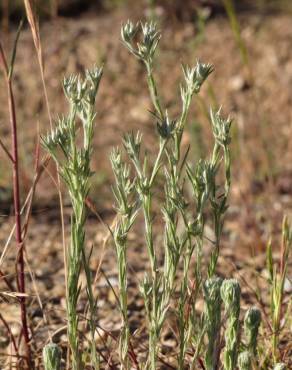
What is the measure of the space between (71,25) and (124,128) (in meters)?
1.45

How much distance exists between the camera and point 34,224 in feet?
13.3

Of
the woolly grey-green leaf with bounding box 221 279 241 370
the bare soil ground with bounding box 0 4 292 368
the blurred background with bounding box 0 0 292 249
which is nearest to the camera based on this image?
the woolly grey-green leaf with bounding box 221 279 241 370

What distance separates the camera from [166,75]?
583cm

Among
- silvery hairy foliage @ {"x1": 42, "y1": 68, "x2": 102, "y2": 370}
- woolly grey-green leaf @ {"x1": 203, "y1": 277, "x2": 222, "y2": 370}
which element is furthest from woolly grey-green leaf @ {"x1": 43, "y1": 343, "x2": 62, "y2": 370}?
woolly grey-green leaf @ {"x1": 203, "y1": 277, "x2": 222, "y2": 370}

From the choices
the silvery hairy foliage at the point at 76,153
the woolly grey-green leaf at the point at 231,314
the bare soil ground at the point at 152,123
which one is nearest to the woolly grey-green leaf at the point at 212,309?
the woolly grey-green leaf at the point at 231,314

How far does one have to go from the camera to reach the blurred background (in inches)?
185

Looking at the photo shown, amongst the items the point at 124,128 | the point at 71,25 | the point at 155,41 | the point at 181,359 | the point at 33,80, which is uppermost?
the point at 71,25

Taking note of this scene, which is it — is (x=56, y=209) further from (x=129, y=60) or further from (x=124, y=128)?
(x=129, y=60)

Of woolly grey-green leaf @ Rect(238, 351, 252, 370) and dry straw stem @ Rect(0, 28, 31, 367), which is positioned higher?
dry straw stem @ Rect(0, 28, 31, 367)

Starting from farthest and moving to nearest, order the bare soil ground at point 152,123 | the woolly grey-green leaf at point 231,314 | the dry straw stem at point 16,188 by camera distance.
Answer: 1. the bare soil ground at point 152,123
2. the dry straw stem at point 16,188
3. the woolly grey-green leaf at point 231,314

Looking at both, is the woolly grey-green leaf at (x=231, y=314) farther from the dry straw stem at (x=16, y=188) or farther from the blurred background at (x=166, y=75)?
the blurred background at (x=166, y=75)

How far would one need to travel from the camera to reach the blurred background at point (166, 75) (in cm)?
469

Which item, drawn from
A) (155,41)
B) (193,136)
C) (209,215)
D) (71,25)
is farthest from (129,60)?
(155,41)

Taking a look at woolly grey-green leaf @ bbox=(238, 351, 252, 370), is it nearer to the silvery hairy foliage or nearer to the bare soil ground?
the silvery hairy foliage
